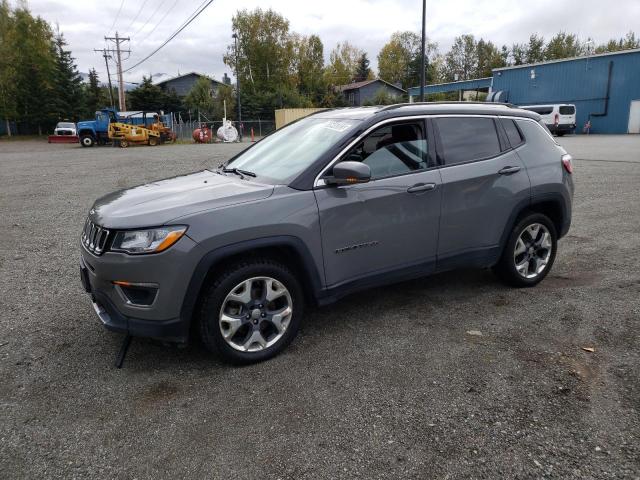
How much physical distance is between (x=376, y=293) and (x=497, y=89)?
47.1 meters

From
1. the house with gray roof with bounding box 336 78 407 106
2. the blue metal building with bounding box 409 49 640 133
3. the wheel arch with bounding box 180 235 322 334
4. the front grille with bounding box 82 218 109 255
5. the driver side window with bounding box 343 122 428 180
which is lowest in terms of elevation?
the wheel arch with bounding box 180 235 322 334

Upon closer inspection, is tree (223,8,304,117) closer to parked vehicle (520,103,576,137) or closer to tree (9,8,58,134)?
tree (9,8,58,134)

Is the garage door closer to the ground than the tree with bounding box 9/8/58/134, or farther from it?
closer to the ground

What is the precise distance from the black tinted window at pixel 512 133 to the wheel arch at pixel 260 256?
2.33m

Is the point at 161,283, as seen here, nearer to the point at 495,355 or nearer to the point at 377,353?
the point at 377,353

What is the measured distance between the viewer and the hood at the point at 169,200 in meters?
3.12

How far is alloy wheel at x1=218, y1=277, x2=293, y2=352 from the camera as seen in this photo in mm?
3289

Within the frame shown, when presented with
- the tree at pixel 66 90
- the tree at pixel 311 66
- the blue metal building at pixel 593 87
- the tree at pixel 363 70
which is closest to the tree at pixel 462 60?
the tree at pixel 363 70

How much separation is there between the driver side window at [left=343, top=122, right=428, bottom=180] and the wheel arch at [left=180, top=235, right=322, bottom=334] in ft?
2.69

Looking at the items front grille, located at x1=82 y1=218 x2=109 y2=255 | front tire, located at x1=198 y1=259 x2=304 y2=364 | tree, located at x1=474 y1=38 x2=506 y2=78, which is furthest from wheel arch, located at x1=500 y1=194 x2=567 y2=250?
tree, located at x1=474 y1=38 x2=506 y2=78

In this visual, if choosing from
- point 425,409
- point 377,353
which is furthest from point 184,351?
point 425,409

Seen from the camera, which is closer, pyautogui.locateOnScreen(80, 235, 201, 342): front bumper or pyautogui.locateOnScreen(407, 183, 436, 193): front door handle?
pyautogui.locateOnScreen(80, 235, 201, 342): front bumper

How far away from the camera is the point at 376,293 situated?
4.74m

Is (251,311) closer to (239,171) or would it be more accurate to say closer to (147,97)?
(239,171)
